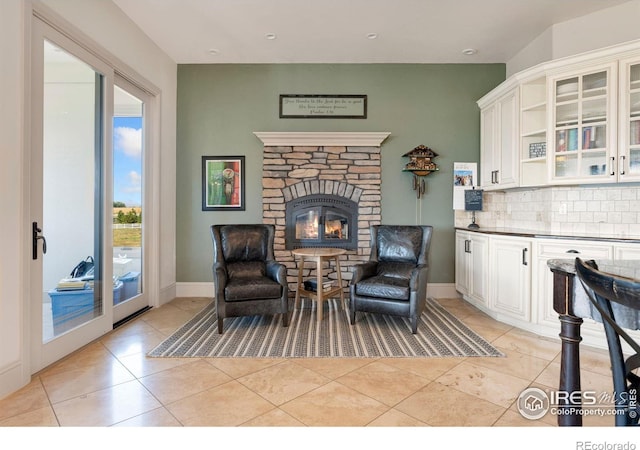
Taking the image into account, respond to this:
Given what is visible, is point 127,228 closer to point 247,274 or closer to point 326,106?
point 247,274

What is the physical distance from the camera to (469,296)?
3.75 m

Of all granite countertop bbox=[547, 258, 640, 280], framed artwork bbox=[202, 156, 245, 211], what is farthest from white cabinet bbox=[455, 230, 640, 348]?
framed artwork bbox=[202, 156, 245, 211]

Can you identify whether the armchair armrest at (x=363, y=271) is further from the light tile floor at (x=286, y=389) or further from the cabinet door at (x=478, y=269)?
the cabinet door at (x=478, y=269)

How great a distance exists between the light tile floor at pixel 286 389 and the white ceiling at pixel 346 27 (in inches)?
123

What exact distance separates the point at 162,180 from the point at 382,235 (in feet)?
8.97

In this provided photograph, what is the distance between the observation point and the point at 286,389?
6.60ft

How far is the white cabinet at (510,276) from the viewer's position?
298 centimetres

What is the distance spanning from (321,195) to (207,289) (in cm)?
196

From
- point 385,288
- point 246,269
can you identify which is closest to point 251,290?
point 246,269

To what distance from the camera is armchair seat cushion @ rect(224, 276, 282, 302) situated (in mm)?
2906

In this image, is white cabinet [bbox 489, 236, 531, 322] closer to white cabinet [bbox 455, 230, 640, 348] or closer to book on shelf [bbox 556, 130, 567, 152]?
white cabinet [bbox 455, 230, 640, 348]

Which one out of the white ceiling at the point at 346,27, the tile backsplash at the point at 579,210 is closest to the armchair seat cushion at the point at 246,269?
the white ceiling at the point at 346,27
